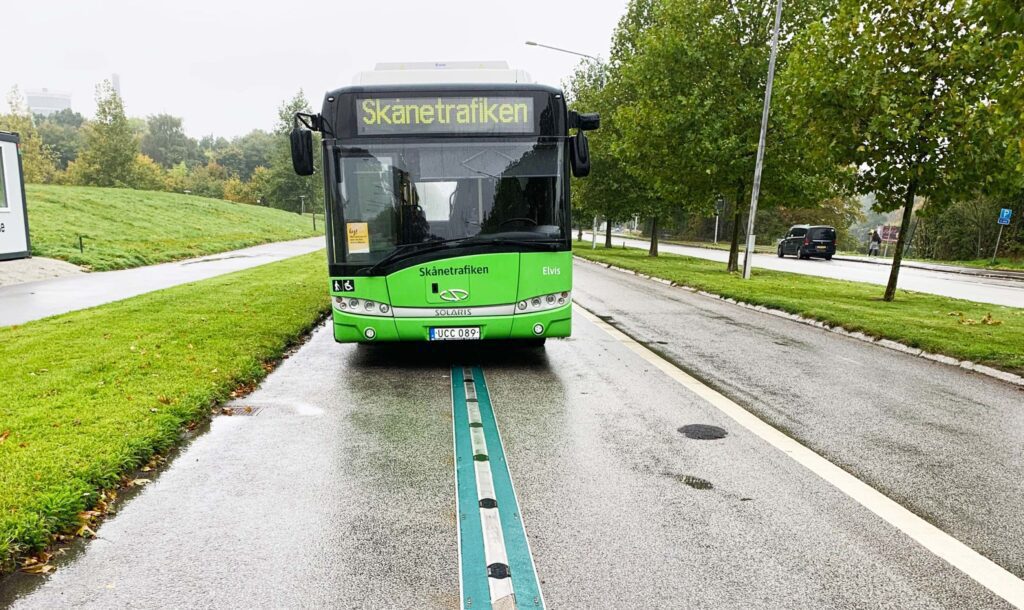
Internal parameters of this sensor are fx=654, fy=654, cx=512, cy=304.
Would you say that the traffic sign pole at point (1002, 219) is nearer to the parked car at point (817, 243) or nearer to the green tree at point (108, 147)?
the parked car at point (817, 243)

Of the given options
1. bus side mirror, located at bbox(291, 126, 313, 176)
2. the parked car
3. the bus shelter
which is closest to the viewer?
bus side mirror, located at bbox(291, 126, 313, 176)

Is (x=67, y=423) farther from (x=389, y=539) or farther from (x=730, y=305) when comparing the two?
(x=730, y=305)

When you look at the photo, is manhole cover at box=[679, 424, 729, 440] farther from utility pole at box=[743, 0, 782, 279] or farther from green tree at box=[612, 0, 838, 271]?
green tree at box=[612, 0, 838, 271]

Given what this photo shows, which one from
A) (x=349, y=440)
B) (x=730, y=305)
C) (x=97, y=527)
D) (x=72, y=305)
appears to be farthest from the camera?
(x=730, y=305)

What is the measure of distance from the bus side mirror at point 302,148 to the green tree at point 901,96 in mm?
11400

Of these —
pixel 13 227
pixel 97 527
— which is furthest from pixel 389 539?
pixel 13 227

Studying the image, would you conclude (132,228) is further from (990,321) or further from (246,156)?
(246,156)

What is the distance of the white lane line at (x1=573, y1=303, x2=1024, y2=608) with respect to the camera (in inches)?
122

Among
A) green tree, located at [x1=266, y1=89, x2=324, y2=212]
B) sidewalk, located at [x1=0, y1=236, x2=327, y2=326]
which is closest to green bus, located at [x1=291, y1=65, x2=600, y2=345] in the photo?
sidewalk, located at [x1=0, y1=236, x2=327, y2=326]

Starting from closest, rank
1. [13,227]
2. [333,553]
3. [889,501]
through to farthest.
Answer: [333,553]
[889,501]
[13,227]

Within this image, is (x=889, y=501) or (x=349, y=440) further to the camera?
(x=349, y=440)

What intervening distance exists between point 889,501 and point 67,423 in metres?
6.03

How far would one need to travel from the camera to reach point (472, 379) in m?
7.39

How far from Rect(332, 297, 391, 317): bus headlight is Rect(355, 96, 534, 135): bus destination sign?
1.94 metres
